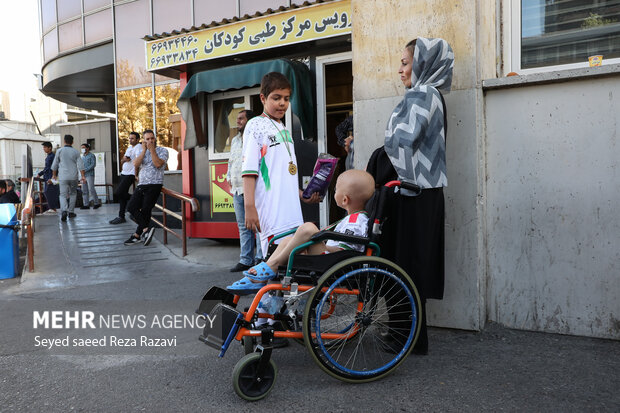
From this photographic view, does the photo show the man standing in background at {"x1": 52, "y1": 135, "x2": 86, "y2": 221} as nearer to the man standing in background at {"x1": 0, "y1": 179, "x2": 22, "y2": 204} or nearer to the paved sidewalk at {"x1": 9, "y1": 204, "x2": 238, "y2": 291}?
the paved sidewalk at {"x1": 9, "y1": 204, "x2": 238, "y2": 291}

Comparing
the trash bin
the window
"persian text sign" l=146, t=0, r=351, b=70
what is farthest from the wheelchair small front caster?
the trash bin

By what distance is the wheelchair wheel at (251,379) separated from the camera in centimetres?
246

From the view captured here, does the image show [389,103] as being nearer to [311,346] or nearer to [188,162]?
[311,346]

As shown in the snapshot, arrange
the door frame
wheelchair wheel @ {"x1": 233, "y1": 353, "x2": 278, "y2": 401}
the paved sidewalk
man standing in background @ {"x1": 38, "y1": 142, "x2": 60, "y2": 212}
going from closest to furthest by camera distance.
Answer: wheelchair wheel @ {"x1": 233, "y1": 353, "x2": 278, "y2": 401} → the paved sidewalk → the door frame → man standing in background @ {"x1": 38, "y1": 142, "x2": 60, "y2": 212}

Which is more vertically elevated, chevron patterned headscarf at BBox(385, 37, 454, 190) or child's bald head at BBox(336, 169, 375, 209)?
chevron patterned headscarf at BBox(385, 37, 454, 190)

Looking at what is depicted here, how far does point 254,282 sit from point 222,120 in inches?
214

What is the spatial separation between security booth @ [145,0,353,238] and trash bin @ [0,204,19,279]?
249 cm

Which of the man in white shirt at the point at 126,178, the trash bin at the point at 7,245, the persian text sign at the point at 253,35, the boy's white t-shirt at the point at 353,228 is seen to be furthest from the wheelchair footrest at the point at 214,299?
the man in white shirt at the point at 126,178

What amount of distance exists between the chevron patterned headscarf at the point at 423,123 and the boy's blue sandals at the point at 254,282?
3.35 feet

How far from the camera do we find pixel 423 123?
2959mm

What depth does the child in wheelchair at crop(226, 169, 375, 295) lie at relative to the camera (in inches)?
108

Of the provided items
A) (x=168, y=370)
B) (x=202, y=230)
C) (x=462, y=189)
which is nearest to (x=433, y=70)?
(x=462, y=189)

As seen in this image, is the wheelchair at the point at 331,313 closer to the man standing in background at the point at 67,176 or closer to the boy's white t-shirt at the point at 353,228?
the boy's white t-shirt at the point at 353,228

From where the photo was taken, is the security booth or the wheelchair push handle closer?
the wheelchair push handle
